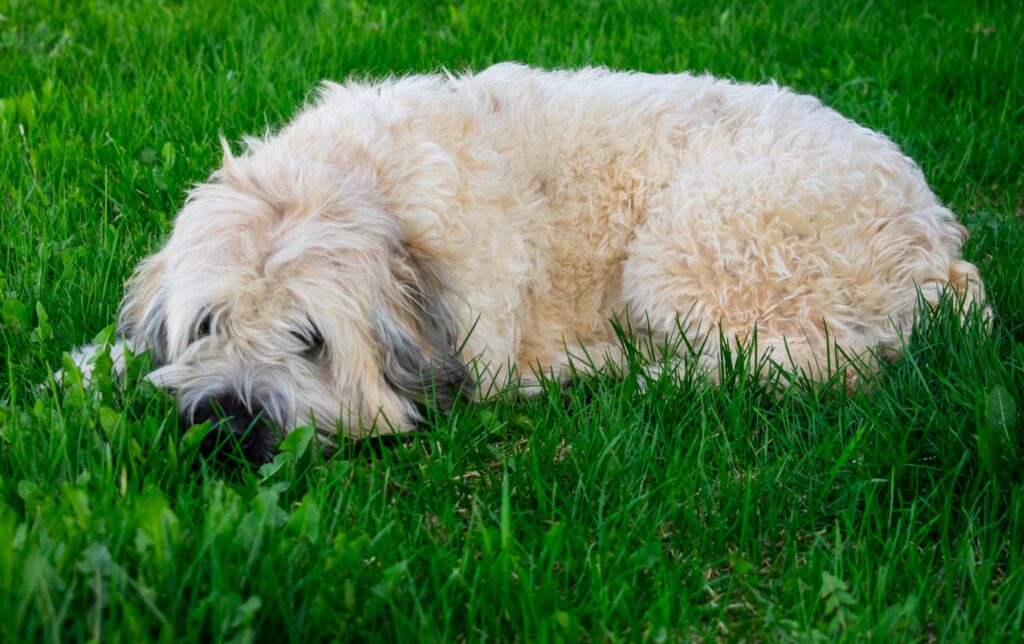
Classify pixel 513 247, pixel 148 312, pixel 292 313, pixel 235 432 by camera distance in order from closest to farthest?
pixel 235 432 < pixel 292 313 < pixel 148 312 < pixel 513 247

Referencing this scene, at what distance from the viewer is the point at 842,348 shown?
3.51 meters

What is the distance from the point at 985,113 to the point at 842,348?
107 inches

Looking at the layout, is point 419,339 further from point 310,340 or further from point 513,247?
point 513,247

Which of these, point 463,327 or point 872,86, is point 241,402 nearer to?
point 463,327

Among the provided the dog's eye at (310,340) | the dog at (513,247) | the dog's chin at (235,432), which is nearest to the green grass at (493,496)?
the dog's chin at (235,432)

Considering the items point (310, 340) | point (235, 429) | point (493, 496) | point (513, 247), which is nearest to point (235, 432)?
point (235, 429)

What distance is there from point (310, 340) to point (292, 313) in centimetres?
10

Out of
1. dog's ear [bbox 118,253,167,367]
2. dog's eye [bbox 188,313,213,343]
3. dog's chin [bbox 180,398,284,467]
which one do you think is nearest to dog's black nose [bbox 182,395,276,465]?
dog's chin [bbox 180,398,284,467]

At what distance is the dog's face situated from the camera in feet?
9.59

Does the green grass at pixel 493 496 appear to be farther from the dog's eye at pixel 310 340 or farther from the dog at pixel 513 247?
the dog's eye at pixel 310 340

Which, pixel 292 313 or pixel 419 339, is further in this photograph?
pixel 419 339

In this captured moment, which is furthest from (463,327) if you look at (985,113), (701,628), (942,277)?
(985,113)

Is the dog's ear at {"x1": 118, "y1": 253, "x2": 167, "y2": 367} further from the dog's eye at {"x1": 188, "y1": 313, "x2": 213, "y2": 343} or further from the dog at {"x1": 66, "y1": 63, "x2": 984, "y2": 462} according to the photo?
the dog's eye at {"x1": 188, "y1": 313, "x2": 213, "y2": 343}

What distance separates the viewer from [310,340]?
2996 mm
